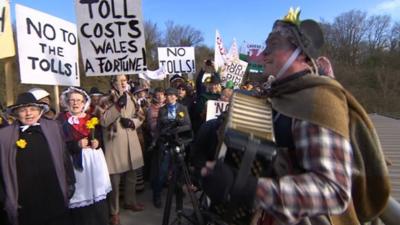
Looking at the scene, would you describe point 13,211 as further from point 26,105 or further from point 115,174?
point 115,174

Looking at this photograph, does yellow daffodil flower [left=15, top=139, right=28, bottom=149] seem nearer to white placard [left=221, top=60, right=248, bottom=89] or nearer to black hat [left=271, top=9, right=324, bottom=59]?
black hat [left=271, top=9, right=324, bottom=59]

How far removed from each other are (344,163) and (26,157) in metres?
3.53

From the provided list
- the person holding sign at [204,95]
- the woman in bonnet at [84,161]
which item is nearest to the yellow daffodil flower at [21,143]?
the woman in bonnet at [84,161]

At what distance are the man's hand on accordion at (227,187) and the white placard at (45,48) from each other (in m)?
4.00

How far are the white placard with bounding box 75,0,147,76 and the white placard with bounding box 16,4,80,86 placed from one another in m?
0.20

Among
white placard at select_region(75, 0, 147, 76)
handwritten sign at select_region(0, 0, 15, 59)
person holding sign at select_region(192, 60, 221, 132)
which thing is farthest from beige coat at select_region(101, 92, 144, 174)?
person holding sign at select_region(192, 60, 221, 132)

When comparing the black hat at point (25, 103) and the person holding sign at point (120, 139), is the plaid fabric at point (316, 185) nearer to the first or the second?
the black hat at point (25, 103)

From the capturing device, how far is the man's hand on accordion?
4.85ft

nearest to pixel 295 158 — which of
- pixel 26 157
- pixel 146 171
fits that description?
pixel 26 157

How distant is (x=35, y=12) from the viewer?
5.13 metres

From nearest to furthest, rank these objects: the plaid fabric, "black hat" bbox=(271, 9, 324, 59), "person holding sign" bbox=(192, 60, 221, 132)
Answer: the plaid fabric
"black hat" bbox=(271, 9, 324, 59)
"person holding sign" bbox=(192, 60, 221, 132)

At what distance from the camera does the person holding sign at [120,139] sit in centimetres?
604

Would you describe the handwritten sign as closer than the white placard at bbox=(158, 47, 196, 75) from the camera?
Yes

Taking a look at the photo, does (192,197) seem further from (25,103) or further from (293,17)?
(293,17)
